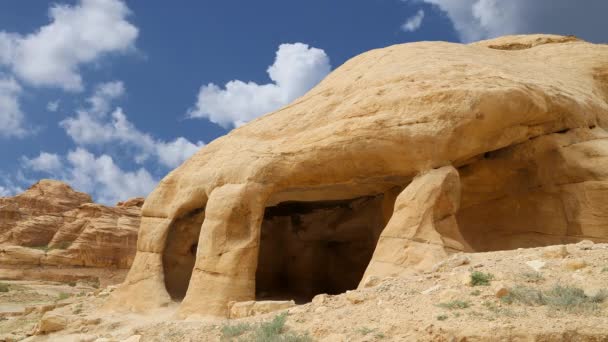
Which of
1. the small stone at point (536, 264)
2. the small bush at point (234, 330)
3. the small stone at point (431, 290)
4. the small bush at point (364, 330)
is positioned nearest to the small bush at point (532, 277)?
the small stone at point (536, 264)

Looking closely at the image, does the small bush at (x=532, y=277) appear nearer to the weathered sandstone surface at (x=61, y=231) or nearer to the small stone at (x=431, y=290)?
the small stone at (x=431, y=290)

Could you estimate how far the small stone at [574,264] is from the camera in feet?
21.0

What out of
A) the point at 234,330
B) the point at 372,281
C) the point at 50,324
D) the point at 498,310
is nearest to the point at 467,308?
the point at 498,310

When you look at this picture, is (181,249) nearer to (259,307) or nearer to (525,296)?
(259,307)

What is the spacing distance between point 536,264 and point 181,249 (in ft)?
29.4

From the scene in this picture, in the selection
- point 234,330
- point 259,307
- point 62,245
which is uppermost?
point 62,245

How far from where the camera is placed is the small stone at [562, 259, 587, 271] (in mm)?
6402

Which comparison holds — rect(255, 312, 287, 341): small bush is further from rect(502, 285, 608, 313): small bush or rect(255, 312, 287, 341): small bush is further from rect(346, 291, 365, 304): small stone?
rect(502, 285, 608, 313): small bush

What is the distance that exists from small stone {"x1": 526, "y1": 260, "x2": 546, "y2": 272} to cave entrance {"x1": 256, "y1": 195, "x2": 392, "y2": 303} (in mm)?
8085

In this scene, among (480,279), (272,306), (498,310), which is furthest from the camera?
(272,306)

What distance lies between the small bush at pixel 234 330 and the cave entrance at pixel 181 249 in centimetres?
708

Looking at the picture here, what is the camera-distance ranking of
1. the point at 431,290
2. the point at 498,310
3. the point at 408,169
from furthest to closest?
the point at 408,169
the point at 431,290
the point at 498,310

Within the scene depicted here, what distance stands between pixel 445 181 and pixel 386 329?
15.1 feet

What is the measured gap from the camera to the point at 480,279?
20.6 feet
